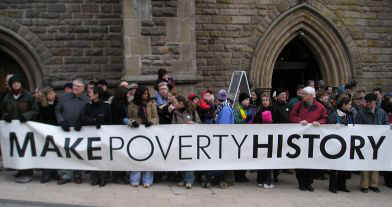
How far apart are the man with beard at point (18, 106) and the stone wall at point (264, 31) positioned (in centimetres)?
486

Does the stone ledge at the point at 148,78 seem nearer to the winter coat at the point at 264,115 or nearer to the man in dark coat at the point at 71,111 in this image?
the man in dark coat at the point at 71,111

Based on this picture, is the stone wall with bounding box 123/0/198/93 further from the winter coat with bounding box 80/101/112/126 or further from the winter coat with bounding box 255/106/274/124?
the winter coat with bounding box 255/106/274/124

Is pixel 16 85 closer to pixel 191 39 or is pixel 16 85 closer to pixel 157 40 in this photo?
pixel 157 40

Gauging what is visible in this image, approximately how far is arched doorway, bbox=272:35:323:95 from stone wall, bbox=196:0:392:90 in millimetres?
1101

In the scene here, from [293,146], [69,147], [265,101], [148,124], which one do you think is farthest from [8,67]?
[293,146]

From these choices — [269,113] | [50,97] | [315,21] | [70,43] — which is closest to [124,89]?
[50,97]

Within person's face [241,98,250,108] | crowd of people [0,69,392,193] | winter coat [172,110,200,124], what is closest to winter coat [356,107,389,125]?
crowd of people [0,69,392,193]

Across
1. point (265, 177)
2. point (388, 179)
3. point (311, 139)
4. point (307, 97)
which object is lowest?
point (388, 179)

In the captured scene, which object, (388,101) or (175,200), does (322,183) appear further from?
(175,200)

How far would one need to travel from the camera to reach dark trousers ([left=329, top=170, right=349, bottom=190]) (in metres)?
6.72

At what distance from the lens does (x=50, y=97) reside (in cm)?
687

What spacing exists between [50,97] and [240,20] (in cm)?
574

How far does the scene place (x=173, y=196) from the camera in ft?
20.3

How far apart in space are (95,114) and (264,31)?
5917mm
